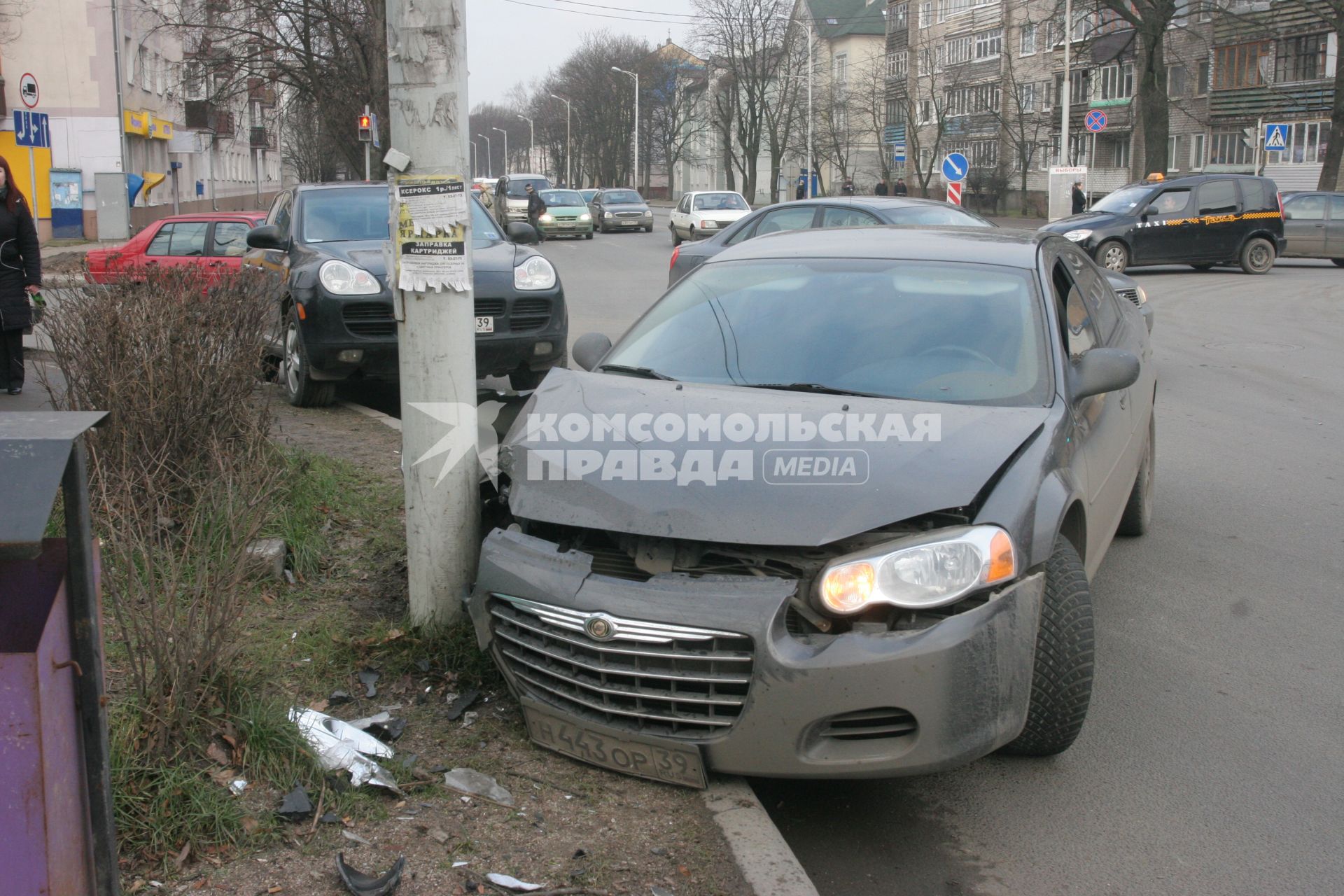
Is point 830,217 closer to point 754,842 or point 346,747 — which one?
point 346,747

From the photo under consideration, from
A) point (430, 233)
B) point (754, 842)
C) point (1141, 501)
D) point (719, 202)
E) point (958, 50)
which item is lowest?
point (754, 842)

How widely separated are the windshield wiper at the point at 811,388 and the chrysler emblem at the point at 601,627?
3.99 ft

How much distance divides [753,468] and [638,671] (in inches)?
26.2

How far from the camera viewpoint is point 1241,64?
2105 inches

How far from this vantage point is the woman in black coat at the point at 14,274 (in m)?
9.16

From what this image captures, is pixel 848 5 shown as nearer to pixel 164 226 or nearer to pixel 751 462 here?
pixel 164 226

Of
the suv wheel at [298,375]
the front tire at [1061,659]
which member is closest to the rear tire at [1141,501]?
the front tire at [1061,659]

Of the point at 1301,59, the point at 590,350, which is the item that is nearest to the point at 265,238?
the point at 590,350

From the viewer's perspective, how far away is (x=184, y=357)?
516cm

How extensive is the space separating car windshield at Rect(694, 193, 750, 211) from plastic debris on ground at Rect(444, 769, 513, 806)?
31976mm

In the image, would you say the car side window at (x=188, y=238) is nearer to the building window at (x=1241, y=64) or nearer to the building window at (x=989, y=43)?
the building window at (x=1241, y=64)

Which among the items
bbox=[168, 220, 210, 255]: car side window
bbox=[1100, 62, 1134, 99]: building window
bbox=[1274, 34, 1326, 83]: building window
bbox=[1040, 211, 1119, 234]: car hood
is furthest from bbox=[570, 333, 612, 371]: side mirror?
bbox=[1100, 62, 1134, 99]: building window

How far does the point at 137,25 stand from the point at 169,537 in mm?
46822

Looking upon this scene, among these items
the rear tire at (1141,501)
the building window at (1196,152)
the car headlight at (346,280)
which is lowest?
the rear tire at (1141,501)
